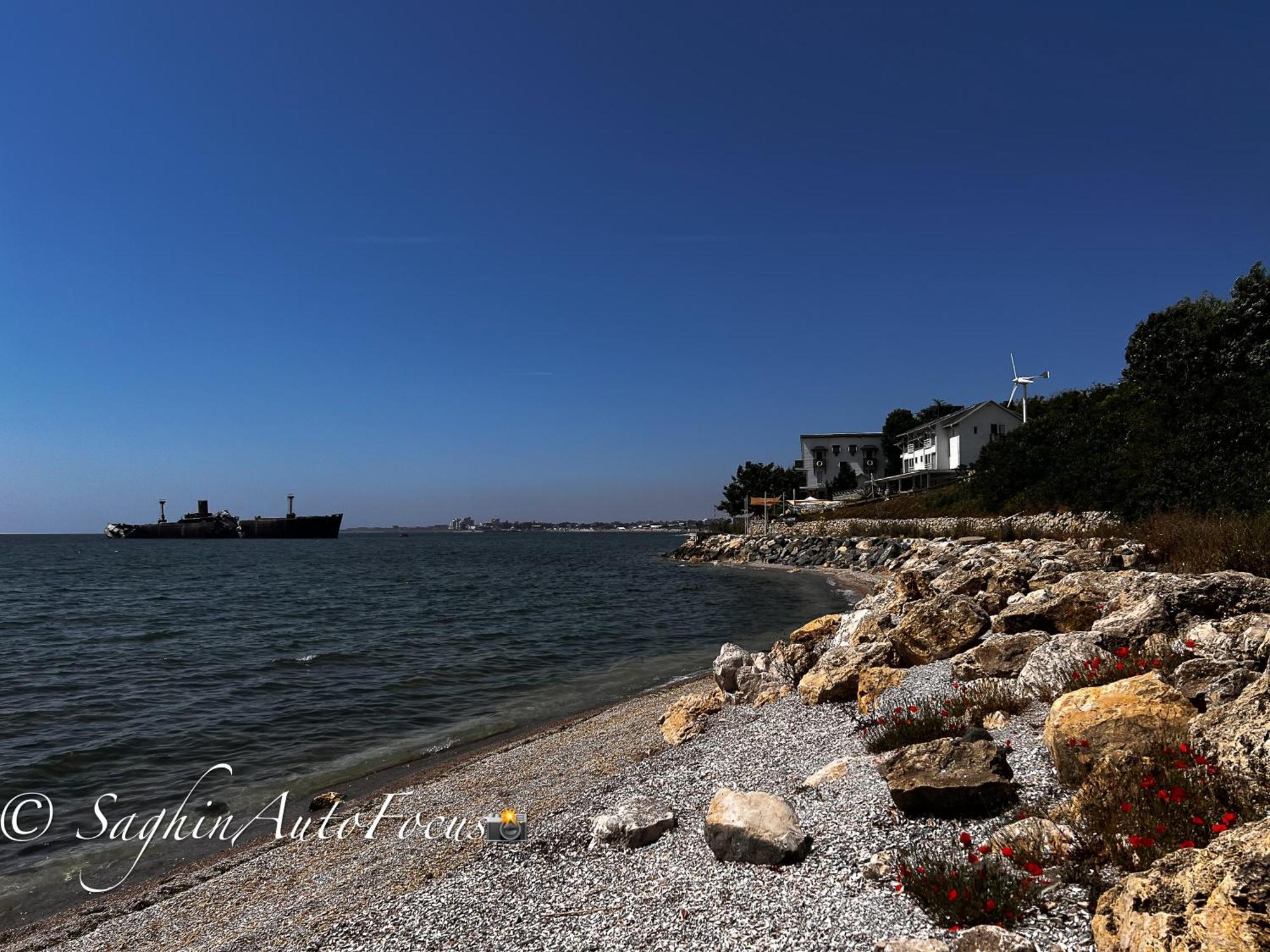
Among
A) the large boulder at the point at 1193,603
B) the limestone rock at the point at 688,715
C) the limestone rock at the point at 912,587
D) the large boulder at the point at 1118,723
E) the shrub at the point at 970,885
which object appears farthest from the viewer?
the limestone rock at the point at 912,587

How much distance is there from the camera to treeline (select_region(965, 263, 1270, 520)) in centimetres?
2687

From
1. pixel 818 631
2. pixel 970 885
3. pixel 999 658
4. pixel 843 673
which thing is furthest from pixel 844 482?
pixel 970 885

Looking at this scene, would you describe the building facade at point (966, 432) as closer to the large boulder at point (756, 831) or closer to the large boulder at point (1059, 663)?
the large boulder at point (1059, 663)

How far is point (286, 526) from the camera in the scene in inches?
7500

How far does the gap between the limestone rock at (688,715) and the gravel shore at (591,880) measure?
38 cm

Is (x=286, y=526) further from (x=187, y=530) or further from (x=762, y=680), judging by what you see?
(x=762, y=680)

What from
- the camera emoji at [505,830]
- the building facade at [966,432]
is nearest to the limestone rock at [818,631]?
the camera emoji at [505,830]

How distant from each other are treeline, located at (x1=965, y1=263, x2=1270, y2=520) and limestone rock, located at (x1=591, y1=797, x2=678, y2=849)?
23889 millimetres

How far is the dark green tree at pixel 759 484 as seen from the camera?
113562 millimetres

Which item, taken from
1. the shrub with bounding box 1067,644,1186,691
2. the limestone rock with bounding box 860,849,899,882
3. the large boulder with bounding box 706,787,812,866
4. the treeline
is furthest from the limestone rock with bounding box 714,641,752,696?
the treeline

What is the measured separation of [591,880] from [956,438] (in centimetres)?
8275

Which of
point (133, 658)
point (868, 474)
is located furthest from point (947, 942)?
point (868, 474)

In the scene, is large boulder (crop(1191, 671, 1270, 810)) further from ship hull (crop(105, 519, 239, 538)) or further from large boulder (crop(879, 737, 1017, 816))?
ship hull (crop(105, 519, 239, 538))

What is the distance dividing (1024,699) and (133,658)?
2525 centimetres
